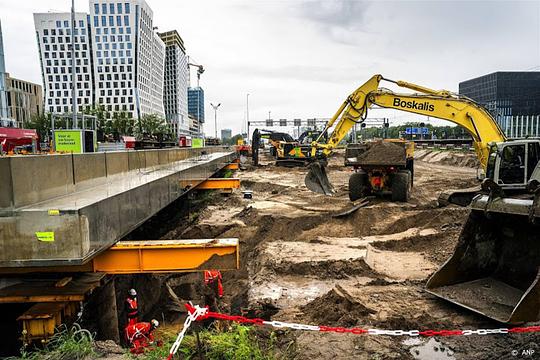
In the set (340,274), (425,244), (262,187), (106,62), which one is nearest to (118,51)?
(106,62)

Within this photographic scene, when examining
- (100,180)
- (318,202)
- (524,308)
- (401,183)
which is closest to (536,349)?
(524,308)

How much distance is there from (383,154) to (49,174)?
34.0ft

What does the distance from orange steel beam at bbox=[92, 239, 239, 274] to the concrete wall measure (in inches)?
41.5

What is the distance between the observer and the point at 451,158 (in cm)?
3759

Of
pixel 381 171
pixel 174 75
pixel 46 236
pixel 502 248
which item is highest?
pixel 174 75

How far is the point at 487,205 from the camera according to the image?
5.54 m

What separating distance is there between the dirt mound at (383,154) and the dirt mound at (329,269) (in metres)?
6.10

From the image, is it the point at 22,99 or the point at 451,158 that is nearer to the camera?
the point at 451,158

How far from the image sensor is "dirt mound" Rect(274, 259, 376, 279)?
731 centimetres

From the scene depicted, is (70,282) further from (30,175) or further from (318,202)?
(318,202)

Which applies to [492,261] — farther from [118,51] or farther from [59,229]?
[118,51]

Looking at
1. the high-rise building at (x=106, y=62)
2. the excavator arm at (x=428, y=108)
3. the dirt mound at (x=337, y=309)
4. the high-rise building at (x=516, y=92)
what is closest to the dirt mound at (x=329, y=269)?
the dirt mound at (x=337, y=309)

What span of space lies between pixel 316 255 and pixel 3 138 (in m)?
16.2

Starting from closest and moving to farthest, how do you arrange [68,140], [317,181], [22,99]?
1. [68,140]
2. [317,181]
3. [22,99]
